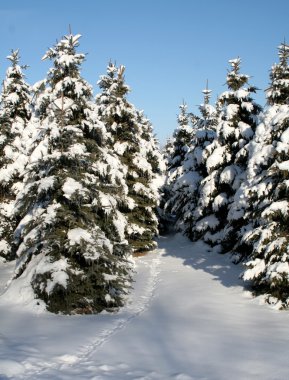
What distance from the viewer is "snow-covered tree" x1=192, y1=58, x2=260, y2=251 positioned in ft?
74.7

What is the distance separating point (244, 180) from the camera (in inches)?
816

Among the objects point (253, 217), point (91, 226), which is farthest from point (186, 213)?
point (91, 226)

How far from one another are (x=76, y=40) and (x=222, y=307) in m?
12.0

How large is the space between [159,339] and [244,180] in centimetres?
1207

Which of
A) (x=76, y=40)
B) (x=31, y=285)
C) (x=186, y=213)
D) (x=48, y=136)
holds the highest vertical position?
(x=76, y=40)

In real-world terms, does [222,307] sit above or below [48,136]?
below

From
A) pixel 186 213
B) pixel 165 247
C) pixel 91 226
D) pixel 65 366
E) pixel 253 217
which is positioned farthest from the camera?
pixel 165 247

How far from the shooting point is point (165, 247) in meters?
29.8

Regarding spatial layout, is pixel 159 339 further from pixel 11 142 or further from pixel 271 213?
pixel 11 142

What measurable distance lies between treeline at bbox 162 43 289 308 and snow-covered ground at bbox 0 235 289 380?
6.02ft

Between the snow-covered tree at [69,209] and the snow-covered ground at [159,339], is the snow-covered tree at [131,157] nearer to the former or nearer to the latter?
the snow-covered ground at [159,339]

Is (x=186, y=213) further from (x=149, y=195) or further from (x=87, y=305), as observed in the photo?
(x=87, y=305)

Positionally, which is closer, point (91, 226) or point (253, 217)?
point (91, 226)

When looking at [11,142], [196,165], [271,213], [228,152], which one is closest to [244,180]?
[228,152]
